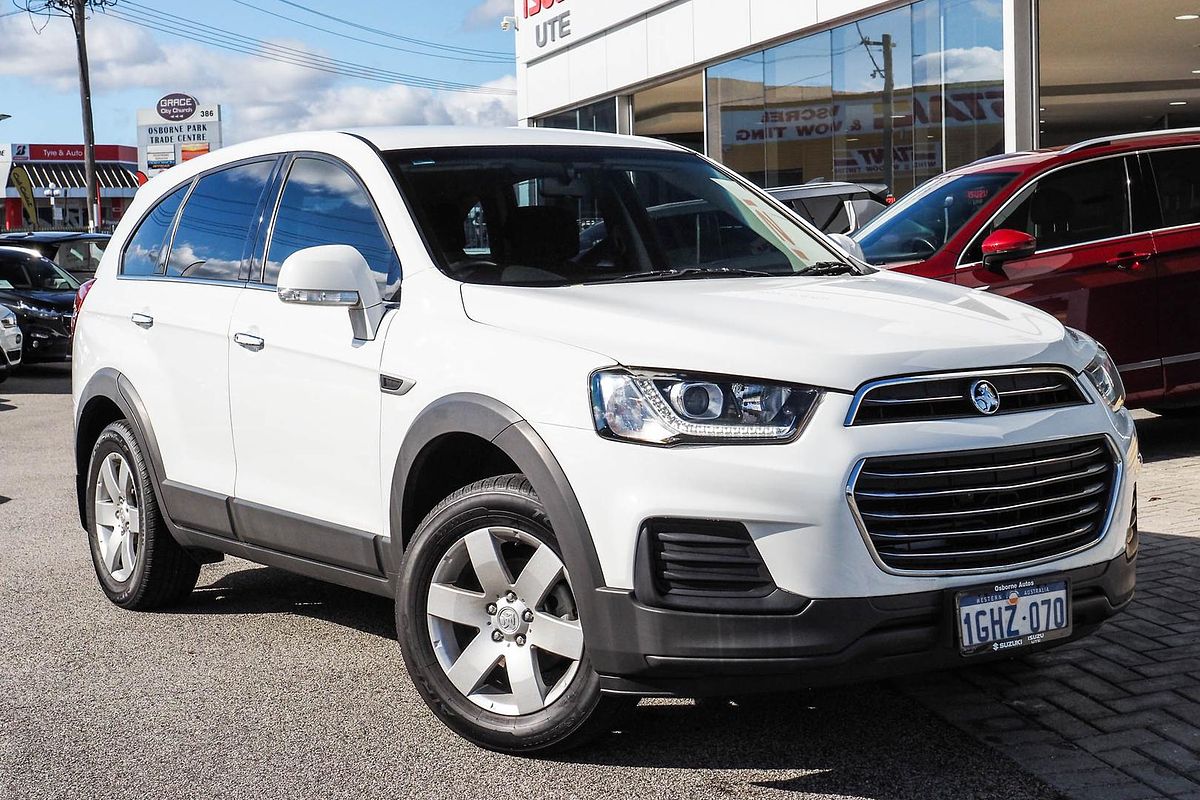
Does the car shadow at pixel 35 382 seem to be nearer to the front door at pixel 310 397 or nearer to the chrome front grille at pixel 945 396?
the front door at pixel 310 397

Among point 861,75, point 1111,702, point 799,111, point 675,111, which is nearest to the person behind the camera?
point 1111,702

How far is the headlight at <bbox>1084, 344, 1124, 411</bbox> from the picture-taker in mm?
3961

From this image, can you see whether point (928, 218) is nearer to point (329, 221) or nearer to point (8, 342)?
point (329, 221)

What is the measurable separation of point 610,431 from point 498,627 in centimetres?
77

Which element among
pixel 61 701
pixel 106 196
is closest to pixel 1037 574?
pixel 61 701

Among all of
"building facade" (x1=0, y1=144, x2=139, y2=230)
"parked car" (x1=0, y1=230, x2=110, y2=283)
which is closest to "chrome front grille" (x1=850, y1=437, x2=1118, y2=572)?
"parked car" (x1=0, y1=230, x2=110, y2=283)

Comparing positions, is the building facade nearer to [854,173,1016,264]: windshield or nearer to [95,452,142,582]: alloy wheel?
[854,173,1016,264]: windshield

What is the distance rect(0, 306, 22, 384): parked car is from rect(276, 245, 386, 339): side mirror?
12736 millimetres

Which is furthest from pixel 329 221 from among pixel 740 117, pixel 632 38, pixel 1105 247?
pixel 632 38

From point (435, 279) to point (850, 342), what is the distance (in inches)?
53.4

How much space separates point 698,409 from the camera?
3.51 metres

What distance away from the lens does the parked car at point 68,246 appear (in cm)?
1950

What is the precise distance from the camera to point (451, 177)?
4.73m

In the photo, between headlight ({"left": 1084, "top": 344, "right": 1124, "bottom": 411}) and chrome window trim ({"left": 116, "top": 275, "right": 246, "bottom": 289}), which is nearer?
headlight ({"left": 1084, "top": 344, "right": 1124, "bottom": 411})
